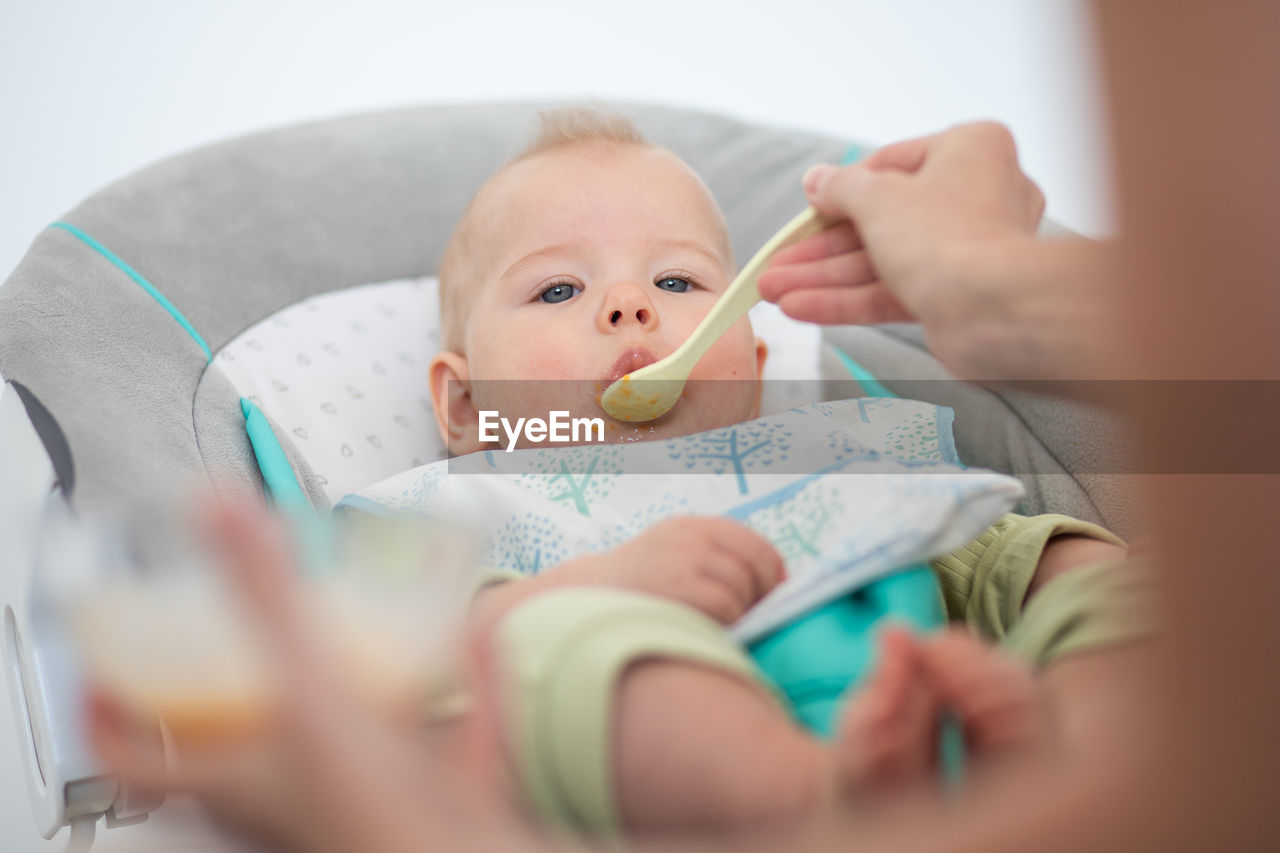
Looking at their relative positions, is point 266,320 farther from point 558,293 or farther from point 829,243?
point 829,243

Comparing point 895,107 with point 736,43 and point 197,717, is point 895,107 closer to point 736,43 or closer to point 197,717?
point 736,43

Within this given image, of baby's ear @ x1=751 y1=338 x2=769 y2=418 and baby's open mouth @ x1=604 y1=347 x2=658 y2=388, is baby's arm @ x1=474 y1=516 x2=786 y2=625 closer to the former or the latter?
baby's open mouth @ x1=604 y1=347 x2=658 y2=388

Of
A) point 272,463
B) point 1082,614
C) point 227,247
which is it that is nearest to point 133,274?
point 227,247

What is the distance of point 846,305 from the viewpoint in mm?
727

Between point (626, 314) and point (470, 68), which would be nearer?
point (626, 314)

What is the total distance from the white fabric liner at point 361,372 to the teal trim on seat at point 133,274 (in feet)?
0.15

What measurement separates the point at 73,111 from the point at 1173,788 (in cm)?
189

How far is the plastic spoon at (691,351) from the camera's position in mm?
768

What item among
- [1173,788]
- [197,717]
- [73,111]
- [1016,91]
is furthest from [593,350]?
[1016,91]

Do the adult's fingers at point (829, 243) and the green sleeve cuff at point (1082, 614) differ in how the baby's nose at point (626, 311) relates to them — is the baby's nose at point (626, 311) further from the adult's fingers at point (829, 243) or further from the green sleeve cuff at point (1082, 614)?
the green sleeve cuff at point (1082, 614)

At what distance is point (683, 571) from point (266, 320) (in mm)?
726

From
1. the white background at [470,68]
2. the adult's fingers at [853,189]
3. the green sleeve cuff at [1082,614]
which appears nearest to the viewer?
the green sleeve cuff at [1082,614]

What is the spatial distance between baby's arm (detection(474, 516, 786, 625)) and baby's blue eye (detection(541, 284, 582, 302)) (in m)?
0.39
